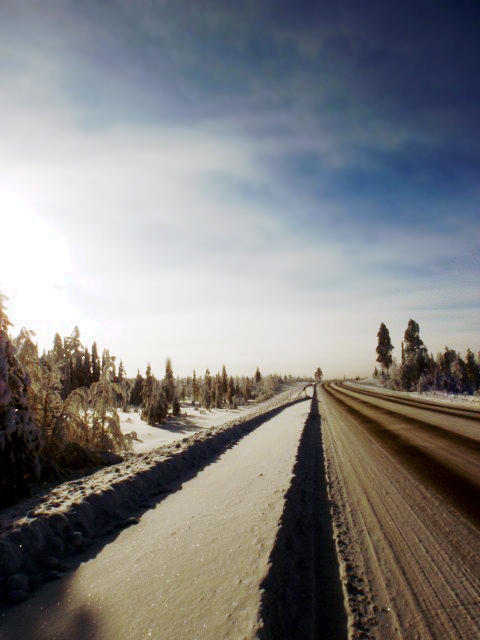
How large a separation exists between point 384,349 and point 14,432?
7790 centimetres

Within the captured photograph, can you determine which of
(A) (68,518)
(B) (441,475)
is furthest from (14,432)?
(B) (441,475)

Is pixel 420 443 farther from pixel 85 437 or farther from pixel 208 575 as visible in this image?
pixel 85 437

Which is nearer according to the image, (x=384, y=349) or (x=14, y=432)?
(x=14, y=432)

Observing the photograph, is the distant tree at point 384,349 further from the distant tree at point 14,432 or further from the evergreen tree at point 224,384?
the distant tree at point 14,432

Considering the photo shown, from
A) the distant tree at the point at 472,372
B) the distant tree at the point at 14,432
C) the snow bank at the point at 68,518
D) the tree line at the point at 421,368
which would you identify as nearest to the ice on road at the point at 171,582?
the snow bank at the point at 68,518

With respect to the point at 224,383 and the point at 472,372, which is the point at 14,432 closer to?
the point at 224,383

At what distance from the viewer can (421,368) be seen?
2329 inches

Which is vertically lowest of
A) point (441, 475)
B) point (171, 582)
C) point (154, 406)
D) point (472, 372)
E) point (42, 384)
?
point (472, 372)

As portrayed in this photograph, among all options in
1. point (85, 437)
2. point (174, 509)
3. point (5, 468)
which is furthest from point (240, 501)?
point (85, 437)

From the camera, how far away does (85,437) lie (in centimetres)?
962

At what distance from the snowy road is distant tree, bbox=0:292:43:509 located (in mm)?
2751

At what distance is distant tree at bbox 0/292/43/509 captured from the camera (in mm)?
5738

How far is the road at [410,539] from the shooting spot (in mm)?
2605

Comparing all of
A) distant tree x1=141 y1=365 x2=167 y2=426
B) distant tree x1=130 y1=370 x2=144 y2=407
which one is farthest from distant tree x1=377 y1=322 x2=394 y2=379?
distant tree x1=141 y1=365 x2=167 y2=426
